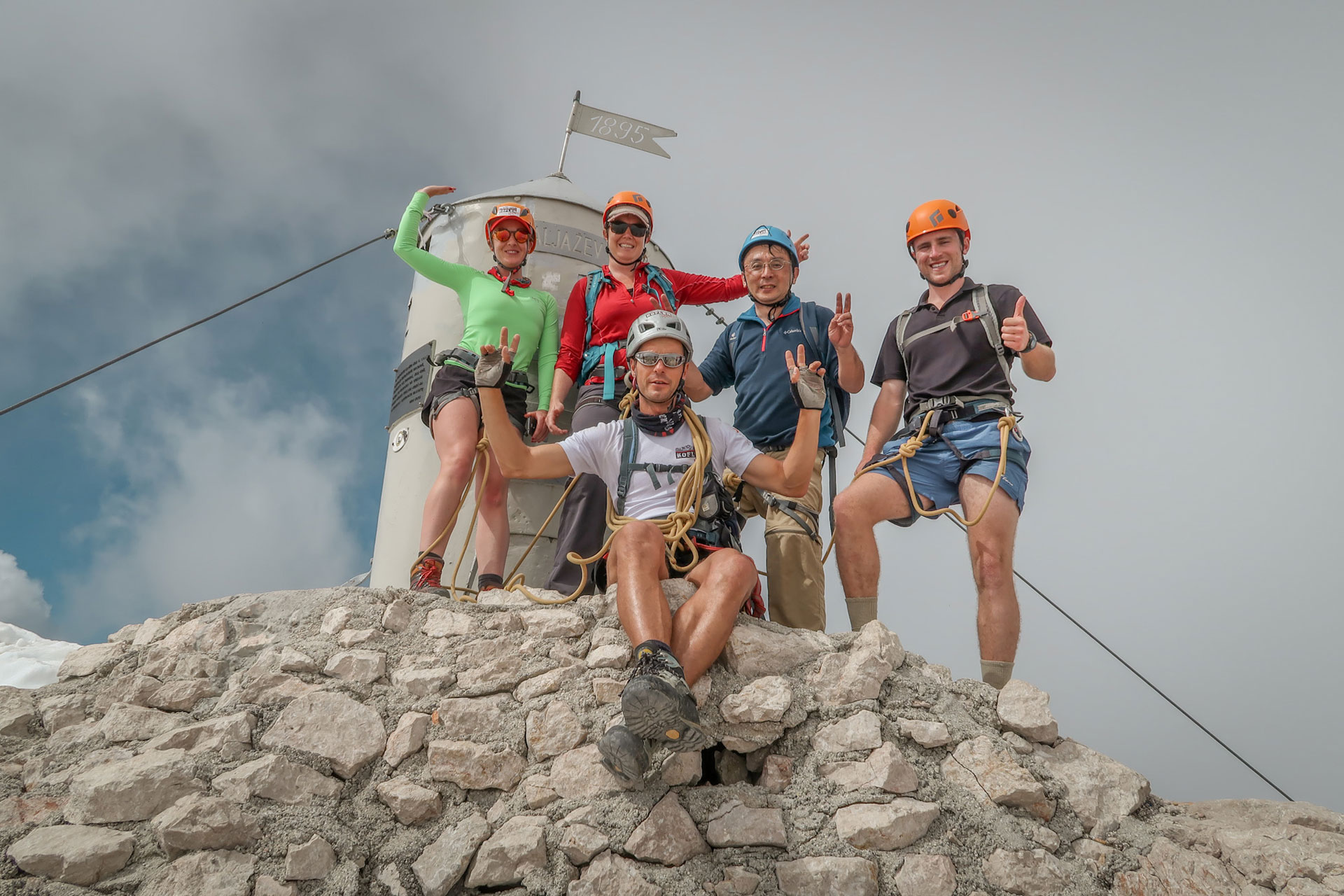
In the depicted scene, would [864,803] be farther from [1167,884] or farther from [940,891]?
[1167,884]

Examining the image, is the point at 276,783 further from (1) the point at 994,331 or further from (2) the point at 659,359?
(1) the point at 994,331

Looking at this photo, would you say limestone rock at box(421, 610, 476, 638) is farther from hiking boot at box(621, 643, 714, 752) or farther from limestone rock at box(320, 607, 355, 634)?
hiking boot at box(621, 643, 714, 752)

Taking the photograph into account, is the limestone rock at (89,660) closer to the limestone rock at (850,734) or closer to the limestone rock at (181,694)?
the limestone rock at (181,694)

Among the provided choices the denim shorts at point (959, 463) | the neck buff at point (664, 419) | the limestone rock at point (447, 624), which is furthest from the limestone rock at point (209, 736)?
the denim shorts at point (959, 463)

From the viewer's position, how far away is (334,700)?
390 cm

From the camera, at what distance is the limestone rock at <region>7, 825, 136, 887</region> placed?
3121mm

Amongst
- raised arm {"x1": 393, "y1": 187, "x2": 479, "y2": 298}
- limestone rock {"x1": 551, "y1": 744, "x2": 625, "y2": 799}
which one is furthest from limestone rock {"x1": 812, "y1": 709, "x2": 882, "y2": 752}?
raised arm {"x1": 393, "y1": 187, "x2": 479, "y2": 298}

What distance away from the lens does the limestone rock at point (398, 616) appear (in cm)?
437

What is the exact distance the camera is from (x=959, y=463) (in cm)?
473

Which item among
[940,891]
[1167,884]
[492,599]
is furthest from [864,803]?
[492,599]

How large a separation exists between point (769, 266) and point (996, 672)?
2.85 metres

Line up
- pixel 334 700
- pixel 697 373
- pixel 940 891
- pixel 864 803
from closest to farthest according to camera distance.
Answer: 1. pixel 940 891
2. pixel 864 803
3. pixel 334 700
4. pixel 697 373

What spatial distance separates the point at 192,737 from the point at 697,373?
3.43 metres

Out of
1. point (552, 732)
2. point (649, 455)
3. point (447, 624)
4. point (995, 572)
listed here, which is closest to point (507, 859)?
point (552, 732)
